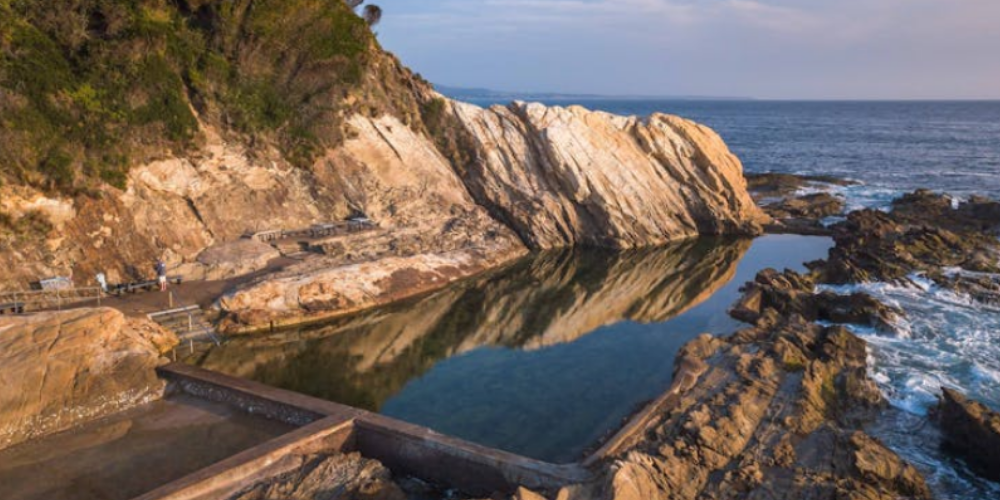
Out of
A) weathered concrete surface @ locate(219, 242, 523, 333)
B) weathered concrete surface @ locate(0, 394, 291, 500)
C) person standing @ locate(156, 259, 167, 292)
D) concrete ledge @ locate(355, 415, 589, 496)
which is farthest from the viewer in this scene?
person standing @ locate(156, 259, 167, 292)

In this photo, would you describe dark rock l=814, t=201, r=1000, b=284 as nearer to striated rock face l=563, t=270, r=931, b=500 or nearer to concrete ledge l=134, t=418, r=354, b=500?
striated rock face l=563, t=270, r=931, b=500

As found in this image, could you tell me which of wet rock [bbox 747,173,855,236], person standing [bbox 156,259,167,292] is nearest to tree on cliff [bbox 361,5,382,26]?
person standing [bbox 156,259,167,292]

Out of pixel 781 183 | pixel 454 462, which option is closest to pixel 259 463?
pixel 454 462

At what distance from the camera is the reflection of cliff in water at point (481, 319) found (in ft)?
64.3

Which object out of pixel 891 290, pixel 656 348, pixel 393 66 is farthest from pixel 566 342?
pixel 393 66

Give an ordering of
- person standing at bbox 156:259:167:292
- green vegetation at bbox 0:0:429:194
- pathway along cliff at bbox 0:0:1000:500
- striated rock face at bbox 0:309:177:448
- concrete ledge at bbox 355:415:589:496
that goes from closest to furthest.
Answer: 1. concrete ledge at bbox 355:415:589:496
2. pathway along cliff at bbox 0:0:1000:500
3. striated rock face at bbox 0:309:177:448
4. green vegetation at bbox 0:0:429:194
5. person standing at bbox 156:259:167:292

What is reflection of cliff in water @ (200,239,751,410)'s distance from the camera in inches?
771

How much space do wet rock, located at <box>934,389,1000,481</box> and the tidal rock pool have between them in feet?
21.5

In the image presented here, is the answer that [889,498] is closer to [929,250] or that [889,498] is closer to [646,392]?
[646,392]

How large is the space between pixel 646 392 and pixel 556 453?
4.27 metres

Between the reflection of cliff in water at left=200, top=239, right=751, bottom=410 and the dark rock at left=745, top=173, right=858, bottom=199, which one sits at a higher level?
the dark rock at left=745, top=173, right=858, bottom=199

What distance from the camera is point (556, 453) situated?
15.0 m

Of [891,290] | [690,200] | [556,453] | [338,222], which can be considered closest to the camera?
[556,453]

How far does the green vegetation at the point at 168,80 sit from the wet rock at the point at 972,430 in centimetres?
2609
